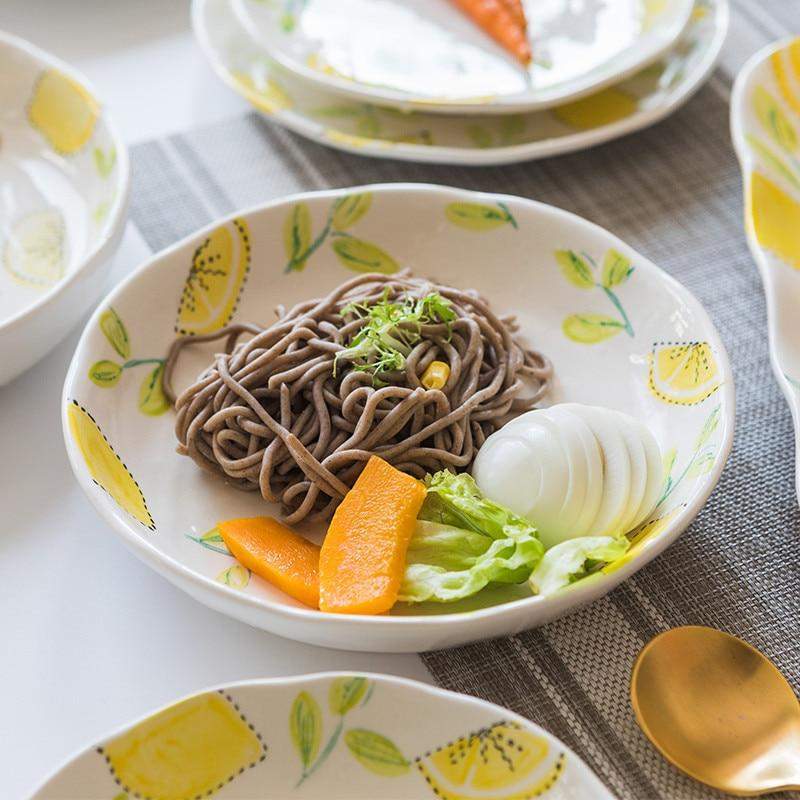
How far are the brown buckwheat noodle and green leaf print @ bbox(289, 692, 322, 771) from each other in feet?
1.17

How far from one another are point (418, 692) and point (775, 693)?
0.49 meters

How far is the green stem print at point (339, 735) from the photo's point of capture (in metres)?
1.24

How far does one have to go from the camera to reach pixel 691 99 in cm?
252

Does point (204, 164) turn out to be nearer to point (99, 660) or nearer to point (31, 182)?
point (31, 182)

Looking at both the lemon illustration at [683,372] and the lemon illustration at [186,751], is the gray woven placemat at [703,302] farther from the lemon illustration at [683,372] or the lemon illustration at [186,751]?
the lemon illustration at [186,751]

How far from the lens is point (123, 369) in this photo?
1.72 m

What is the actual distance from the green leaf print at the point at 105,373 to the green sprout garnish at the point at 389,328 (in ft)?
1.23

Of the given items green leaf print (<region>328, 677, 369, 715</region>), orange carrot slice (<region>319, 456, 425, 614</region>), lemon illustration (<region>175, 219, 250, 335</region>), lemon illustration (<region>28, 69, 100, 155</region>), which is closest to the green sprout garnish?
orange carrot slice (<region>319, 456, 425, 614</region>)

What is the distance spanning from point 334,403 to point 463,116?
0.99 meters

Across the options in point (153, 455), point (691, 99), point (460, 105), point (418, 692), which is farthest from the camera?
point (691, 99)

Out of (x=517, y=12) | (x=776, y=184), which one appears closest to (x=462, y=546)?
(x=776, y=184)

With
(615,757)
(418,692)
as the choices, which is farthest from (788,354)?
(418,692)

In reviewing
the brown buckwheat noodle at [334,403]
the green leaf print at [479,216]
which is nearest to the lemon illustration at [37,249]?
the brown buckwheat noodle at [334,403]

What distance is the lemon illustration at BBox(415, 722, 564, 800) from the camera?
46.7 inches
